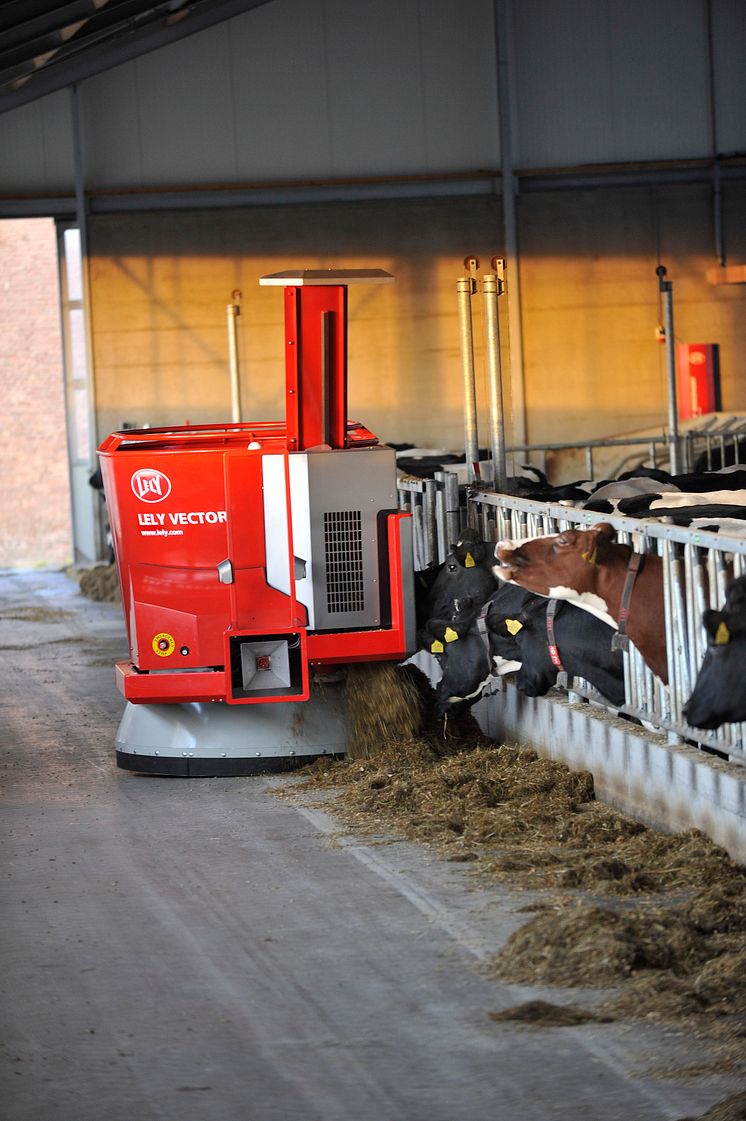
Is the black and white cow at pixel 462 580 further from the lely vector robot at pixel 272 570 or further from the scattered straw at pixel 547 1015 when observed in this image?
the scattered straw at pixel 547 1015

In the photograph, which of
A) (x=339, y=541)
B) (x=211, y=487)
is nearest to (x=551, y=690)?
(x=339, y=541)

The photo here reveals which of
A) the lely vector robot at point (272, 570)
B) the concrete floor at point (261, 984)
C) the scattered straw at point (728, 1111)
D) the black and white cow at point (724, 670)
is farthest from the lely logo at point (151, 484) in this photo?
the scattered straw at point (728, 1111)

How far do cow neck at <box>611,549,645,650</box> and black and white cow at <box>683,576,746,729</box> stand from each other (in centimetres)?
115

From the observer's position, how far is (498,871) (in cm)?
567

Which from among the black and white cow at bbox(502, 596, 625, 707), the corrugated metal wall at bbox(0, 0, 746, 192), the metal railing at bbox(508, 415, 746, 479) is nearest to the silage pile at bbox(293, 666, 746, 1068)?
the black and white cow at bbox(502, 596, 625, 707)

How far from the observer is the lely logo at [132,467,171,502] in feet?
24.4

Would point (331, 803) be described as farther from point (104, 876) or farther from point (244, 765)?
point (104, 876)

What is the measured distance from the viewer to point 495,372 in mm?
8859

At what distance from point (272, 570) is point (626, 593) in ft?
6.23

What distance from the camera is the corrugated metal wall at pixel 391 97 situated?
19.6 metres

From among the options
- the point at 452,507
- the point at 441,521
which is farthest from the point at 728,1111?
the point at 441,521

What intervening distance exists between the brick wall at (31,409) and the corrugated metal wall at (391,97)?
6.79m

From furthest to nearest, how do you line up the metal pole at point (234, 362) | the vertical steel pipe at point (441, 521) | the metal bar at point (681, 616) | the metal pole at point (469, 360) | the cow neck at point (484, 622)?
the metal pole at point (234, 362) → the vertical steel pipe at point (441, 521) → the metal pole at point (469, 360) → the cow neck at point (484, 622) → the metal bar at point (681, 616)

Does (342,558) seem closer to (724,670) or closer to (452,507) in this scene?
(452,507)
